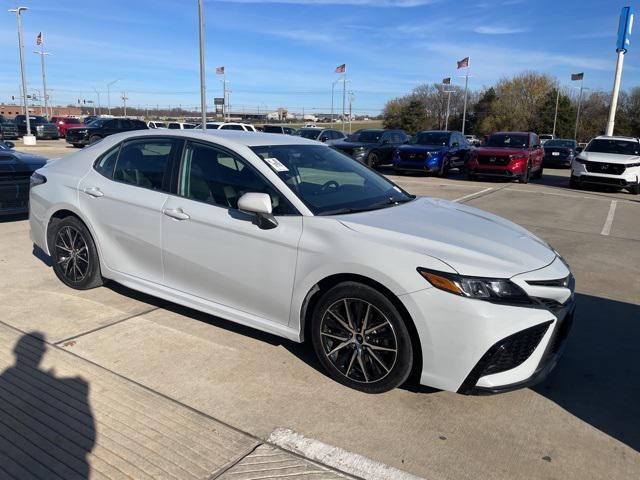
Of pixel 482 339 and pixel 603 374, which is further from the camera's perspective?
pixel 603 374

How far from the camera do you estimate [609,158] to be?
15773 millimetres

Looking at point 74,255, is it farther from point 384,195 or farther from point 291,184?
point 384,195

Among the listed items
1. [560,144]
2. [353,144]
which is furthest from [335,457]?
[560,144]

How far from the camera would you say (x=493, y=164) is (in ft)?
57.0

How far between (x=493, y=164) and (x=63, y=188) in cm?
1509

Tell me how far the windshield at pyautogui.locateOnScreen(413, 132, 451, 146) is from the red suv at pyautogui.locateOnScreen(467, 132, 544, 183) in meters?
1.58

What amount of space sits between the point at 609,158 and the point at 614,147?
50.2 inches

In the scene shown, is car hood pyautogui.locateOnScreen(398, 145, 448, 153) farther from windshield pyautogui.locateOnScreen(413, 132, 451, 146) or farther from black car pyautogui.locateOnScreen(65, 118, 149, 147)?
black car pyautogui.locateOnScreen(65, 118, 149, 147)

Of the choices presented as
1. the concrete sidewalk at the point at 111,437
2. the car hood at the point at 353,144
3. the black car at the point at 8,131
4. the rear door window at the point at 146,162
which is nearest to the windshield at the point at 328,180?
the rear door window at the point at 146,162

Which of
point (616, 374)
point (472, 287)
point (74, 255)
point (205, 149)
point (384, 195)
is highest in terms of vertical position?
point (205, 149)

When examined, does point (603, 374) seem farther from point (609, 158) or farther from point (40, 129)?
point (40, 129)

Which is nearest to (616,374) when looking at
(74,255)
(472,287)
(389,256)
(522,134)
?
(472,287)

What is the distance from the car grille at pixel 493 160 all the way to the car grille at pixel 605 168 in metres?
2.40

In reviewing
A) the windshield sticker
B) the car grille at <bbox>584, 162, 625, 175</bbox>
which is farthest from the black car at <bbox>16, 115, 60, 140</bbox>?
the windshield sticker
